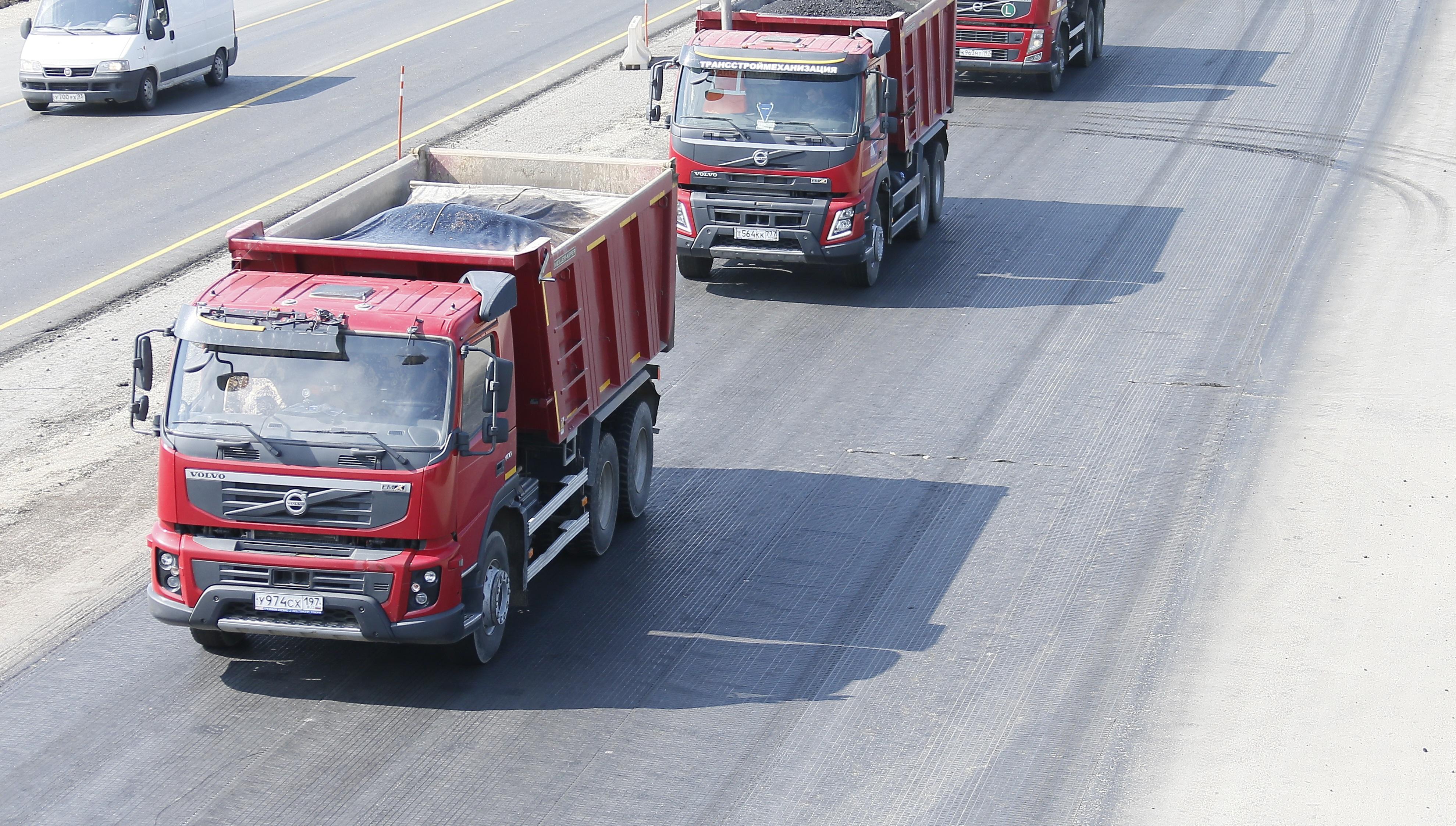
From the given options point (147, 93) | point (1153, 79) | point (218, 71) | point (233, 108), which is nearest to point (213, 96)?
point (218, 71)

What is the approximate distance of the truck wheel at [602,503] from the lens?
12.4 m

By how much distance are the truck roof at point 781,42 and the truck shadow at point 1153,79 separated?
11039 mm

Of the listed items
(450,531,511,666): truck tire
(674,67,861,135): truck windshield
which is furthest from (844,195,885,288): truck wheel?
(450,531,511,666): truck tire

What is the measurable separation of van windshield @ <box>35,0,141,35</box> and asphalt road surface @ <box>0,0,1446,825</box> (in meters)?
12.7

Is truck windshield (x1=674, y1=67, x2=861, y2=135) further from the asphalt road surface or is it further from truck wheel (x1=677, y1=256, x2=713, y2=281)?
the asphalt road surface

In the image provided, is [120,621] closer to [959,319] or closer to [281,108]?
[959,319]

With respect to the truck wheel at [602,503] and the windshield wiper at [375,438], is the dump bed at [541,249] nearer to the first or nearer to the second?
the truck wheel at [602,503]

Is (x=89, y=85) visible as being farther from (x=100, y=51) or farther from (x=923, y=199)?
(x=923, y=199)

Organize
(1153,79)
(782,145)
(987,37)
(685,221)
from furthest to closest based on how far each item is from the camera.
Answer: (1153,79)
(987,37)
(685,221)
(782,145)

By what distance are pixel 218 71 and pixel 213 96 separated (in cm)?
71

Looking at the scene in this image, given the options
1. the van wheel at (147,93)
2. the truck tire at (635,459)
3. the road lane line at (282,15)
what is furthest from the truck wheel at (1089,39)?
the truck tire at (635,459)

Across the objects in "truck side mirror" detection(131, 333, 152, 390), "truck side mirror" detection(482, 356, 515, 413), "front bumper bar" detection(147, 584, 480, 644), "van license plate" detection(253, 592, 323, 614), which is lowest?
"front bumper bar" detection(147, 584, 480, 644)

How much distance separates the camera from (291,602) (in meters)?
9.96

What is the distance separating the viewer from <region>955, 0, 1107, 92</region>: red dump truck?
28.3 metres
